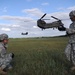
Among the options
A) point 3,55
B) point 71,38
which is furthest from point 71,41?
point 3,55

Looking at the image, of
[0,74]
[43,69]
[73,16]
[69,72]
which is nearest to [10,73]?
[0,74]

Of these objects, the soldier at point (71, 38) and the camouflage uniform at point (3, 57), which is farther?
the camouflage uniform at point (3, 57)

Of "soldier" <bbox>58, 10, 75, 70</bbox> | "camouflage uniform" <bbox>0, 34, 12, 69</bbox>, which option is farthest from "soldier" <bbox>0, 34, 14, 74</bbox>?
"soldier" <bbox>58, 10, 75, 70</bbox>

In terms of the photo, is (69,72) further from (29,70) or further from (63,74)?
(29,70)

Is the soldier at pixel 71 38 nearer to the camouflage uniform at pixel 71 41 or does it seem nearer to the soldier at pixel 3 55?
the camouflage uniform at pixel 71 41

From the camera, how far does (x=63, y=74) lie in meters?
9.92

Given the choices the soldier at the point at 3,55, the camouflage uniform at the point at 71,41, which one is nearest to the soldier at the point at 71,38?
the camouflage uniform at the point at 71,41

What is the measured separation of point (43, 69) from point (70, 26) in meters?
1.74

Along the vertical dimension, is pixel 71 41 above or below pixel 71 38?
below

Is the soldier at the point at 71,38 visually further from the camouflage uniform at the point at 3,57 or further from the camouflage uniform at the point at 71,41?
the camouflage uniform at the point at 3,57

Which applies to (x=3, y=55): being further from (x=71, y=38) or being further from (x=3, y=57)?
(x=71, y=38)

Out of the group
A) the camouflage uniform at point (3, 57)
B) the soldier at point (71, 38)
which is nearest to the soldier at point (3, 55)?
the camouflage uniform at point (3, 57)

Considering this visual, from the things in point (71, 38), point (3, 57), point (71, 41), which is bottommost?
point (3, 57)

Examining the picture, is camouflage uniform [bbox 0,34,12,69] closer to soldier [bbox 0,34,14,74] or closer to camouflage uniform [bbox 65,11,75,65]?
soldier [bbox 0,34,14,74]
